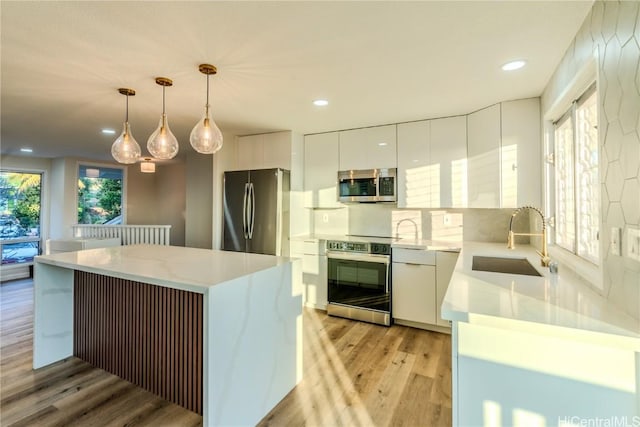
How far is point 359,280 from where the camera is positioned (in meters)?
3.23

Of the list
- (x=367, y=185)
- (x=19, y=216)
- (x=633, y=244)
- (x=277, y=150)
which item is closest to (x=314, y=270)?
(x=367, y=185)

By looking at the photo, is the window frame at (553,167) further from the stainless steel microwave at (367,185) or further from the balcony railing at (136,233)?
the balcony railing at (136,233)

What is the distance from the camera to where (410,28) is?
1550 mm

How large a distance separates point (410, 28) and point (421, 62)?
413mm

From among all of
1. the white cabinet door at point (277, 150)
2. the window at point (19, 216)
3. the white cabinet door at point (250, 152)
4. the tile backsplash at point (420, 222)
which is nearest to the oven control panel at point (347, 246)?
the tile backsplash at point (420, 222)

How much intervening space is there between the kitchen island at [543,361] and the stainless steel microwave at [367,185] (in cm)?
222

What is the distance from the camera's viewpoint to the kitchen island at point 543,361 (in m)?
0.92

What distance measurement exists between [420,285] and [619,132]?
2135 millimetres

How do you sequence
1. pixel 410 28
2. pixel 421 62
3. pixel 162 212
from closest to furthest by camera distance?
pixel 410 28 < pixel 421 62 < pixel 162 212

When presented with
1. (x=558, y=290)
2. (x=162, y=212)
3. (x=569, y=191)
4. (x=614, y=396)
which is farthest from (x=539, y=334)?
(x=162, y=212)

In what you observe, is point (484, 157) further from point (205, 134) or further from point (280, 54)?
point (205, 134)

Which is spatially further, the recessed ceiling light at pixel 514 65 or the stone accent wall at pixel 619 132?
the recessed ceiling light at pixel 514 65

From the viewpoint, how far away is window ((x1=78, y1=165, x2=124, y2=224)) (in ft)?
19.2

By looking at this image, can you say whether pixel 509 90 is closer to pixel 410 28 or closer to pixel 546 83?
pixel 546 83
